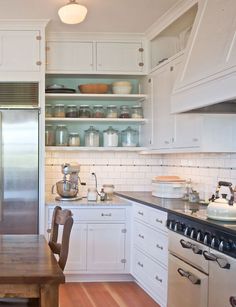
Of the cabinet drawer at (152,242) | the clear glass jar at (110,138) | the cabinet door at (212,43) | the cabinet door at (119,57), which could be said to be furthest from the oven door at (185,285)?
the cabinet door at (119,57)

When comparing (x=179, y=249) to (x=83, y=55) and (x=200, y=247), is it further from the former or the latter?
(x=83, y=55)

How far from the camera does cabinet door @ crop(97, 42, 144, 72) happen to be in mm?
4711

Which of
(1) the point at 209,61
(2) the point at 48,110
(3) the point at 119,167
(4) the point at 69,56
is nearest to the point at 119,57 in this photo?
Answer: (4) the point at 69,56

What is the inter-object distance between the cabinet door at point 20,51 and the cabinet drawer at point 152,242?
2011 millimetres

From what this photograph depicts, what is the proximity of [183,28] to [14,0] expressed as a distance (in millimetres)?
1718

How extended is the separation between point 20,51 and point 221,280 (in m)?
3.18

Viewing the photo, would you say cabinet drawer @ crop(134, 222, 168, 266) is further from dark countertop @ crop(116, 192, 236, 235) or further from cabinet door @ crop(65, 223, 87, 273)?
cabinet door @ crop(65, 223, 87, 273)

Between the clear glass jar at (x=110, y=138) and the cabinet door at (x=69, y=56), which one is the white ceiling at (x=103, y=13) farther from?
the clear glass jar at (x=110, y=138)

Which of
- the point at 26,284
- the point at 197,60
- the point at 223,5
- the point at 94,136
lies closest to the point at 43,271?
the point at 26,284

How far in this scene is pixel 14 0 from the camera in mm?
3680

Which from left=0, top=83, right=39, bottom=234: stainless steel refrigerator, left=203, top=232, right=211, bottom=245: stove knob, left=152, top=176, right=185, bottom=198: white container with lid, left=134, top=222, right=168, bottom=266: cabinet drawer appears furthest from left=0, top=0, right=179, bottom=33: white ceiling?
left=203, top=232, right=211, bottom=245: stove knob

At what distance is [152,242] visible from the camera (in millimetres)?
3707

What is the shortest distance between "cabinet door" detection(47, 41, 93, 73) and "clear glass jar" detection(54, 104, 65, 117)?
1.35 feet

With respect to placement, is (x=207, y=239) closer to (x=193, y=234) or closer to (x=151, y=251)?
(x=193, y=234)
